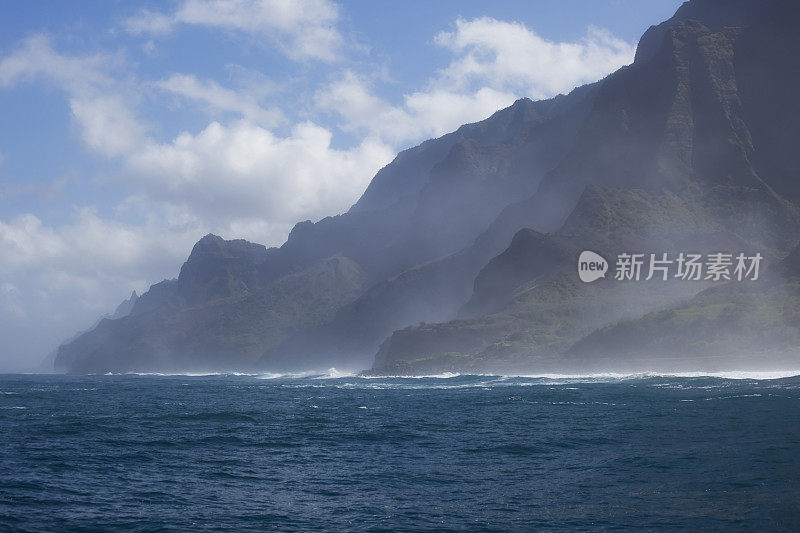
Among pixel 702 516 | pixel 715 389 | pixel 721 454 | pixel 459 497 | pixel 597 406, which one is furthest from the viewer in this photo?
pixel 715 389

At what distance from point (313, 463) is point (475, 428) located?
2078 cm

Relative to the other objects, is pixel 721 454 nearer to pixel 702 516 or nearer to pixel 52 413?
pixel 702 516

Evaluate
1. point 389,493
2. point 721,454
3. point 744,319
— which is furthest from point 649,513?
point 744,319

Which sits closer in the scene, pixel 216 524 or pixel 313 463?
pixel 216 524

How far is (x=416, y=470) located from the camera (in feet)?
137

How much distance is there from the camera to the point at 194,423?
230ft

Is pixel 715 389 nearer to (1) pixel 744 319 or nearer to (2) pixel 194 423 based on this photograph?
(2) pixel 194 423

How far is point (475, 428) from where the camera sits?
6188 cm

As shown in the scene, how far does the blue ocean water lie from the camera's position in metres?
29.9

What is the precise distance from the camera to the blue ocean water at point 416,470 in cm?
2986

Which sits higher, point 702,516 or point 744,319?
point 744,319

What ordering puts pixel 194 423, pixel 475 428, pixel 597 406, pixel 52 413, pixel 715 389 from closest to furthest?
pixel 475 428 < pixel 194 423 < pixel 597 406 < pixel 52 413 < pixel 715 389

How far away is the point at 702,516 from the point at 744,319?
548 feet

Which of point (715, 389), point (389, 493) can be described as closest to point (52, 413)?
point (389, 493)
